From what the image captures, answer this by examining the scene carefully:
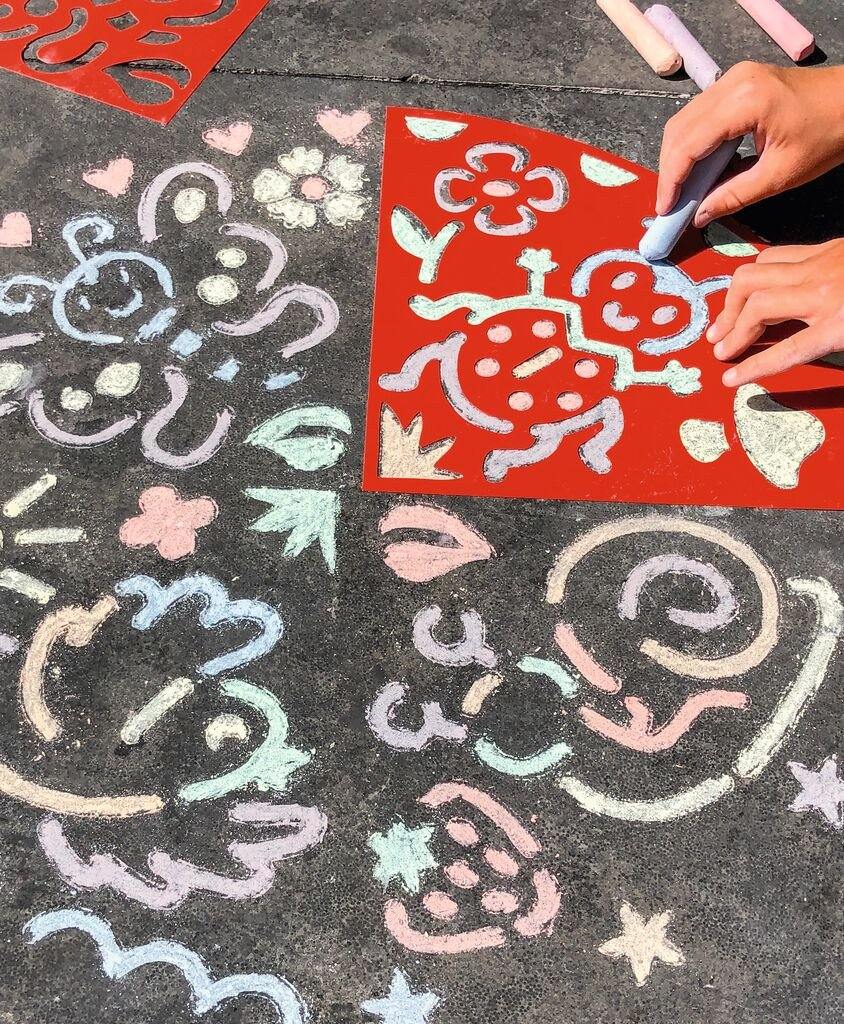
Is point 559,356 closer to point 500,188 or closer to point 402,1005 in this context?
point 500,188

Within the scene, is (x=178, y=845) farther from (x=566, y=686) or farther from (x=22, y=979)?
(x=566, y=686)

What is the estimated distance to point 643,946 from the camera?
1298mm

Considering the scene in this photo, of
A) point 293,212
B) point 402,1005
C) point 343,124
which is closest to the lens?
point 402,1005

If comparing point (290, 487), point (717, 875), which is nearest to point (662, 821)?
point (717, 875)

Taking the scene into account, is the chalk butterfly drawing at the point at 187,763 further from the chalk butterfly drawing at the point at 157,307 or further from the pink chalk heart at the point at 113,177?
the pink chalk heart at the point at 113,177

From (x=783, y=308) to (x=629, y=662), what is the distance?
0.70 meters

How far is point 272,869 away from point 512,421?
88 centimetres

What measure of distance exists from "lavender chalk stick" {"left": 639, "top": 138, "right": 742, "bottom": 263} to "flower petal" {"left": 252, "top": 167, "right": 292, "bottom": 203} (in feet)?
2.59

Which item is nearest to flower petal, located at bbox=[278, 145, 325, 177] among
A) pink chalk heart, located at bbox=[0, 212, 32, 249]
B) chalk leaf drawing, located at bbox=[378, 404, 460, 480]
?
pink chalk heart, located at bbox=[0, 212, 32, 249]

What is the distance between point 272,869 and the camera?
4.38ft

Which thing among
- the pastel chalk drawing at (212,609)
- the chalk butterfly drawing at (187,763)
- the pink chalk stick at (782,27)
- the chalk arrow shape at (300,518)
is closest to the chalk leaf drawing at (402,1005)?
the chalk butterfly drawing at (187,763)

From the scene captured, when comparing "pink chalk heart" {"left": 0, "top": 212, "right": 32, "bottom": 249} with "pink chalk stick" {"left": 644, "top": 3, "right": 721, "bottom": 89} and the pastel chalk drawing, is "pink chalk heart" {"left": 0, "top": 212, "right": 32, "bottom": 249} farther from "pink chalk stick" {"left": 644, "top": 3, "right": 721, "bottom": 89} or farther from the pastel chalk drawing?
"pink chalk stick" {"left": 644, "top": 3, "right": 721, "bottom": 89}

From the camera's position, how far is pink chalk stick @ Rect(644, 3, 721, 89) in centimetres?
204

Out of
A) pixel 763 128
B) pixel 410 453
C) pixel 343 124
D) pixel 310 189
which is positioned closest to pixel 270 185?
pixel 310 189
